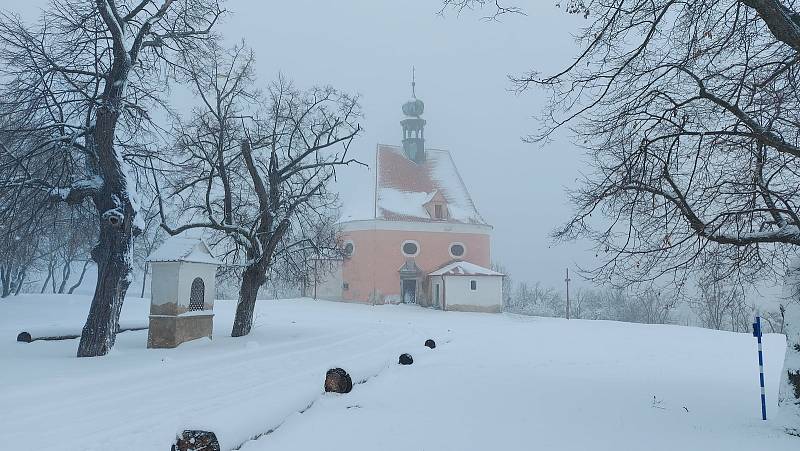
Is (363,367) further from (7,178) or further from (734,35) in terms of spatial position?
(7,178)

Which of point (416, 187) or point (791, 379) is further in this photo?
point (416, 187)

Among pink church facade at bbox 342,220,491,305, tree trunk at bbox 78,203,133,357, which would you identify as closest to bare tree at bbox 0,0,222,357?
tree trunk at bbox 78,203,133,357

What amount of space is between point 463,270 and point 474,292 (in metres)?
1.69

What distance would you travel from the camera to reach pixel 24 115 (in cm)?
1336

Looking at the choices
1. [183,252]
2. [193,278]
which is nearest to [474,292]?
[193,278]

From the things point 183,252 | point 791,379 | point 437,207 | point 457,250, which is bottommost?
point 791,379

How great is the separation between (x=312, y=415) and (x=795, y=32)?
7470 mm

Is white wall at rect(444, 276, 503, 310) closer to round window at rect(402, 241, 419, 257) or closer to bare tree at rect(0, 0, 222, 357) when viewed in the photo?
round window at rect(402, 241, 419, 257)

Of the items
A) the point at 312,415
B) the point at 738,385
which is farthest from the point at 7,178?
the point at 738,385

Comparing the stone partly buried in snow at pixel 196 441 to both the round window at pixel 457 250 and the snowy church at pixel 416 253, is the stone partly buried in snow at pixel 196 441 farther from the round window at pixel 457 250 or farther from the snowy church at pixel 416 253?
the round window at pixel 457 250

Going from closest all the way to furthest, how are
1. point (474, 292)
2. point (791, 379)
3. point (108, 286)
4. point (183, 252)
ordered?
point (791, 379)
point (108, 286)
point (183, 252)
point (474, 292)

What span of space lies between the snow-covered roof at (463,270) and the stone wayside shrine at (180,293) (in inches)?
835

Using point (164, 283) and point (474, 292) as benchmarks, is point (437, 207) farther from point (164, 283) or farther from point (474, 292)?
point (164, 283)

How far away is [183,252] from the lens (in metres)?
16.0
